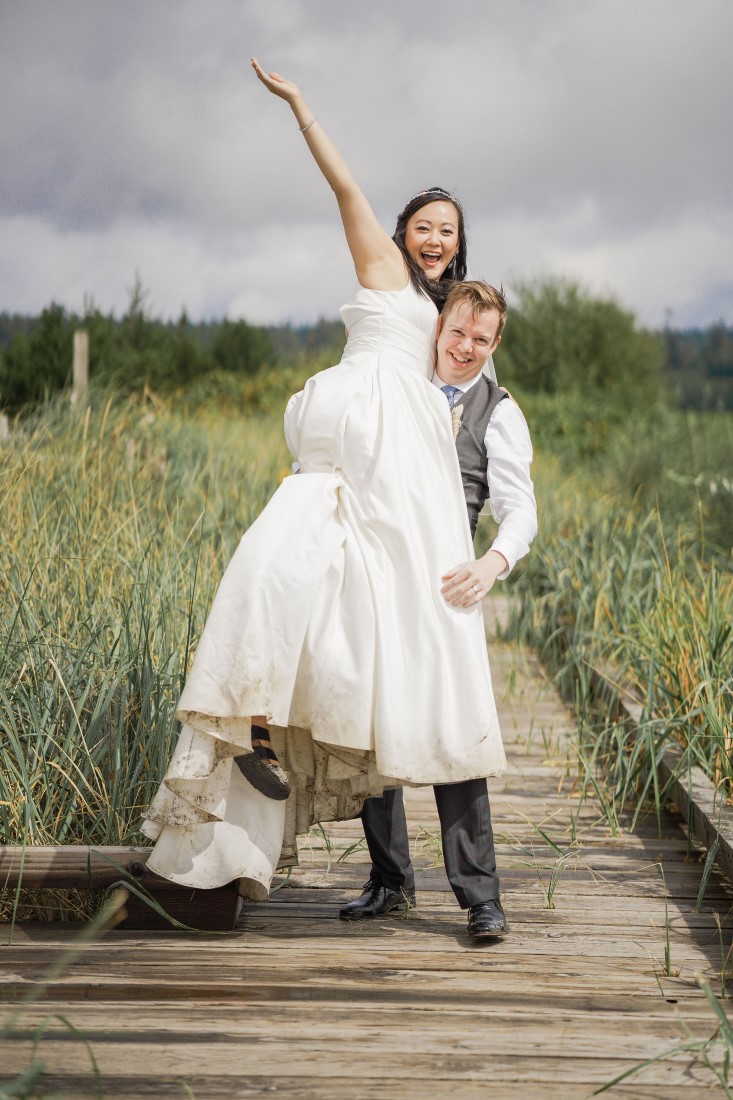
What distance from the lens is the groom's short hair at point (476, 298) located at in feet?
Answer: 8.50

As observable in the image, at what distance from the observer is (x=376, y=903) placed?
2777 mm

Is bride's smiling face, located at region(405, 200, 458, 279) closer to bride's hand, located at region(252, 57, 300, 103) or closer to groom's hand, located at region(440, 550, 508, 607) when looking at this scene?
bride's hand, located at region(252, 57, 300, 103)


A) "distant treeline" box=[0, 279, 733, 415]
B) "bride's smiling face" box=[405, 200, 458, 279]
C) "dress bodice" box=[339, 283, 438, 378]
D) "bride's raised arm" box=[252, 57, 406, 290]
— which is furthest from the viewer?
"distant treeline" box=[0, 279, 733, 415]

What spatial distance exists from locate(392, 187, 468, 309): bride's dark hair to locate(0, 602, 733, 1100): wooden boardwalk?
1504mm

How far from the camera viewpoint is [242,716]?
93.0 inches

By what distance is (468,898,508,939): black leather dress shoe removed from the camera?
254 centimetres

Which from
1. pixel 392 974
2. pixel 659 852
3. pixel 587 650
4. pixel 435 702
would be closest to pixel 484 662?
pixel 435 702

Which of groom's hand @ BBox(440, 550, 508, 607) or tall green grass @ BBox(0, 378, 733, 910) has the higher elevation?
groom's hand @ BBox(440, 550, 508, 607)

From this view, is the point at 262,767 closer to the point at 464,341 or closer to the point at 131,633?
the point at 131,633

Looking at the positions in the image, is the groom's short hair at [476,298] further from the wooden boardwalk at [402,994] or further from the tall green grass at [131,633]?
the wooden boardwalk at [402,994]

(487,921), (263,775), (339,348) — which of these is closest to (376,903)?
(487,921)

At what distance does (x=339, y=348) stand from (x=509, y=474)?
1407 centimetres

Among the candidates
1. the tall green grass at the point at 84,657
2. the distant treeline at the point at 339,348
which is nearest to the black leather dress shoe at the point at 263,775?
the tall green grass at the point at 84,657

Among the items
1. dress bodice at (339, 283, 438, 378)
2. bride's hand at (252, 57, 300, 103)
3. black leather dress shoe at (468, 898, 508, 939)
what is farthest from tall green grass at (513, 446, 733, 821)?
bride's hand at (252, 57, 300, 103)
